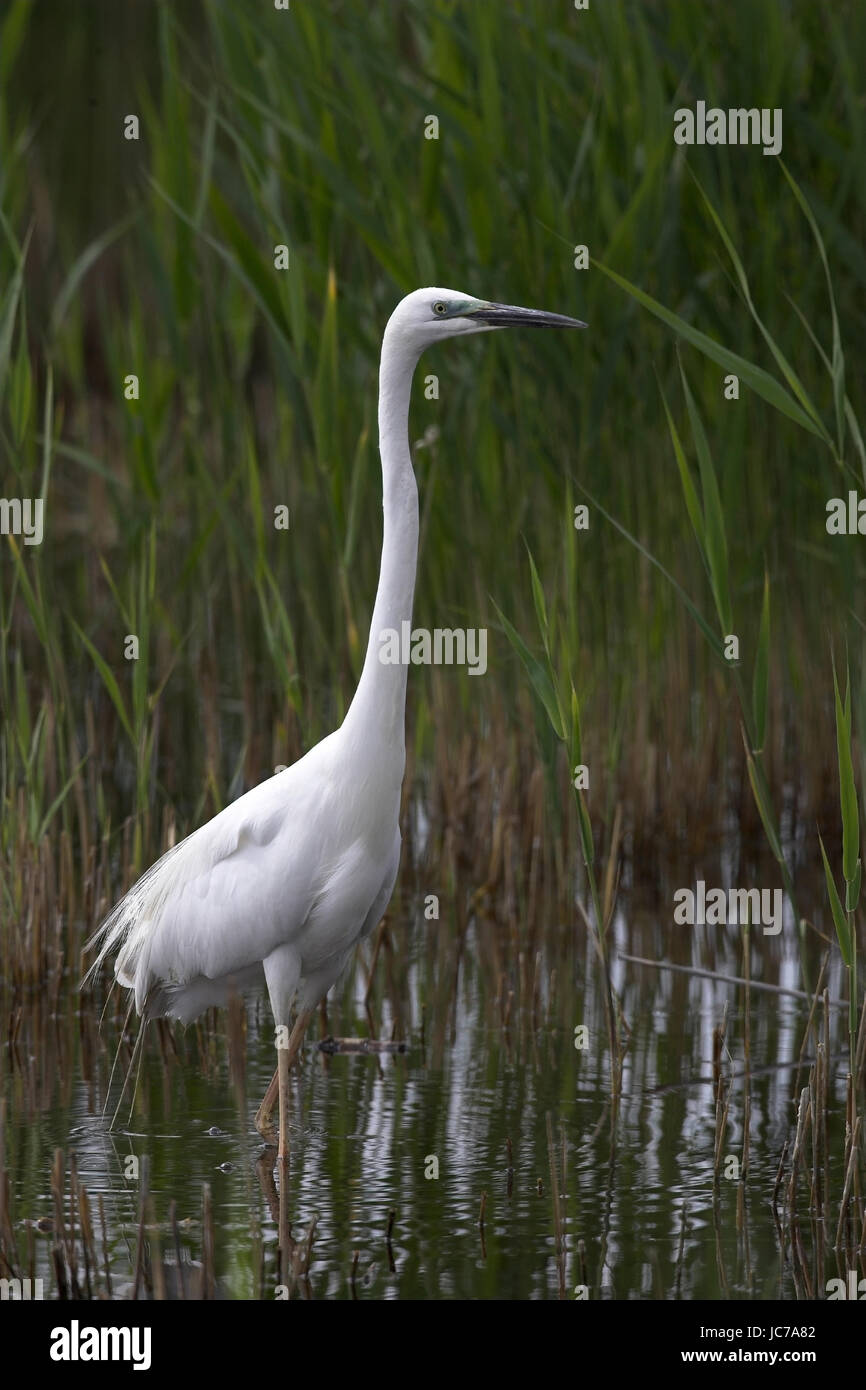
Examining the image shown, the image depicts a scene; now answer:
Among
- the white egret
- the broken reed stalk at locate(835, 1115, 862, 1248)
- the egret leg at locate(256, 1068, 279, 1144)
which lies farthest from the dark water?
the white egret

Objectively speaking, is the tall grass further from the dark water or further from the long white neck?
the long white neck

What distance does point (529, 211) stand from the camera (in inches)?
221

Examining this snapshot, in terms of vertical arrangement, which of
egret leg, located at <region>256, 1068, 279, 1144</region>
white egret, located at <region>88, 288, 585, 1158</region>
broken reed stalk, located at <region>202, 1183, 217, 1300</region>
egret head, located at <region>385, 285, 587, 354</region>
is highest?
egret head, located at <region>385, 285, 587, 354</region>

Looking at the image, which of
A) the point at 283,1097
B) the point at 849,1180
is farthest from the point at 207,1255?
the point at 849,1180

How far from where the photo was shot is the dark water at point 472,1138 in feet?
12.6

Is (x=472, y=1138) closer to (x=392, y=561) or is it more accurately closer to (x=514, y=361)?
(x=392, y=561)

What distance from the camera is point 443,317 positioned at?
414cm

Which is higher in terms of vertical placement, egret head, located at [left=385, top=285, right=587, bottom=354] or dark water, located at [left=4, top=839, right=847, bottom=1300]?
egret head, located at [left=385, top=285, right=587, bottom=354]

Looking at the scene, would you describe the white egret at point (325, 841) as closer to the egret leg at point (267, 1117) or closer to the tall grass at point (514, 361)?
the egret leg at point (267, 1117)

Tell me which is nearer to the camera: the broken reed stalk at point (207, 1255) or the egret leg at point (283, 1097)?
the broken reed stalk at point (207, 1255)

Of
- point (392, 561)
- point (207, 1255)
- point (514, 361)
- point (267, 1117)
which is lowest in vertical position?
point (207, 1255)

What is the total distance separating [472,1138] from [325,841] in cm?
85

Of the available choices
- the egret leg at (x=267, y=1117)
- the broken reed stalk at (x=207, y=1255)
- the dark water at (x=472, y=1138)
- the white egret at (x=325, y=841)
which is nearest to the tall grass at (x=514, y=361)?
the dark water at (x=472, y=1138)

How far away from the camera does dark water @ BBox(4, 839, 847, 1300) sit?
3.84m
